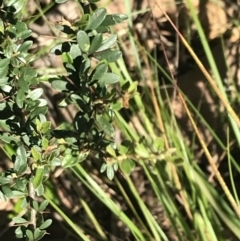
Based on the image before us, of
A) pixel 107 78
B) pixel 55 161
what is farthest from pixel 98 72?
pixel 55 161

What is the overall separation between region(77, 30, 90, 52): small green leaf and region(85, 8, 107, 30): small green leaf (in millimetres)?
21

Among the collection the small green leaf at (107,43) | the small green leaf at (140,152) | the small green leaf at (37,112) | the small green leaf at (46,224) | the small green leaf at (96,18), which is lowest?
the small green leaf at (46,224)

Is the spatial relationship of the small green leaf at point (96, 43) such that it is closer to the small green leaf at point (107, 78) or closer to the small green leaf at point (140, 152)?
the small green leaf at point (107, 78)

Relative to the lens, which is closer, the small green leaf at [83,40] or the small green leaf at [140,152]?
the small green leaf at [83,40]

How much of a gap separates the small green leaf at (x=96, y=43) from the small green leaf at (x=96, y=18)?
2 cm

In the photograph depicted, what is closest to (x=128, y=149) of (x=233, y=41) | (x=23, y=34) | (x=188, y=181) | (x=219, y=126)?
(x=23, y=34)

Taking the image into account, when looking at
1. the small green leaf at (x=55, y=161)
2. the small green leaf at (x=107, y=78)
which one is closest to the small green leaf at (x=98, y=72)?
the small green leaf at (x=107, y=78)

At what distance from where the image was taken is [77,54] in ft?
2.63

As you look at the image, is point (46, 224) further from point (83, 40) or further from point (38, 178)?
point (83, 40)

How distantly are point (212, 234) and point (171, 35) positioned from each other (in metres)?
0.74

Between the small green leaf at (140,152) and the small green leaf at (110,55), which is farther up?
the small green leaf at (110,55)

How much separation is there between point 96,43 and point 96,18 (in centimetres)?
3

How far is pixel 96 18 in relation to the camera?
0.79 m

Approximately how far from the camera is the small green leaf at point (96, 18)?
2.59 feet
